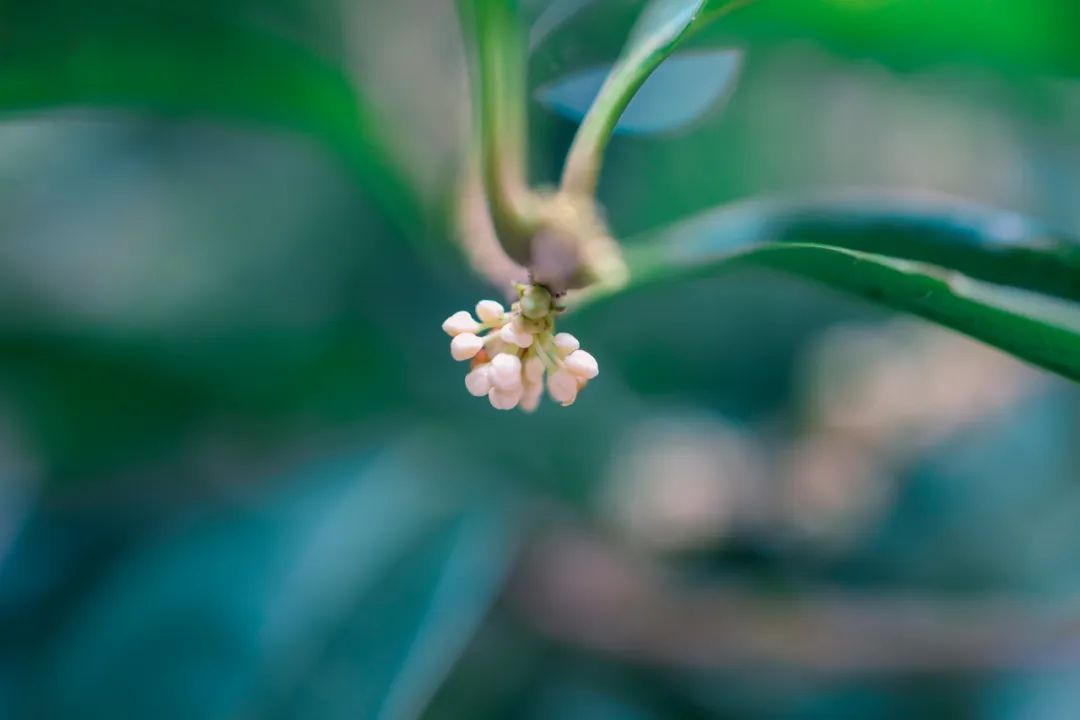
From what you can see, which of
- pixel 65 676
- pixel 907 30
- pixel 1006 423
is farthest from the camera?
pixel 1006 423

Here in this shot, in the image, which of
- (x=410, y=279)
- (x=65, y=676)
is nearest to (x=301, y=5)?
(x=410, y=279)

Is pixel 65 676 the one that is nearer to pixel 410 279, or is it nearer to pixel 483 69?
pixel 410 279

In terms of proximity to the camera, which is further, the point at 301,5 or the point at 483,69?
the point at 301,5

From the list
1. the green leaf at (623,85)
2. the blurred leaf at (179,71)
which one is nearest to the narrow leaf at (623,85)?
the green leaf at (623,85)

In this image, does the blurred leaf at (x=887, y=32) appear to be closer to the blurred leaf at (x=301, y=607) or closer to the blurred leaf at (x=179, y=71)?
the blurred leaf at (x=179, y=71)

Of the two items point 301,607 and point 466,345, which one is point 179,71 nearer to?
point 466,345

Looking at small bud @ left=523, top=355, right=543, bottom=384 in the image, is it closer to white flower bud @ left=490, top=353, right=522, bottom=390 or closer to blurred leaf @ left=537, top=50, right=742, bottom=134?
white flower bud @ left=490, top=353, right=522, bottom=390

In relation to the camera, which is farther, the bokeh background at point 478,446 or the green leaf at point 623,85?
the bokeh background at point 478,446
